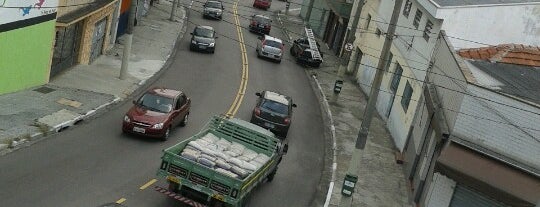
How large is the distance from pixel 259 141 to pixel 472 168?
6.79 metres

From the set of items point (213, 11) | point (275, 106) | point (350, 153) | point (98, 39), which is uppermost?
point (213, 11)

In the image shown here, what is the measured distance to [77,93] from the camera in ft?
93.5

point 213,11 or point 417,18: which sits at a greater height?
point 417,18

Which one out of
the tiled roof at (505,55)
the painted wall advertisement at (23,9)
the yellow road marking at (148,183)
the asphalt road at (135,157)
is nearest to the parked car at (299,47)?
the asphalt road at (135,157)

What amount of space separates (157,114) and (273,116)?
225 inches

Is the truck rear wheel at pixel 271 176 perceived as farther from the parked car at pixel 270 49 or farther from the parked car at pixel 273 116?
the parked car at pixel 270 49

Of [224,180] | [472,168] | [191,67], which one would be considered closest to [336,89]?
[191,67]

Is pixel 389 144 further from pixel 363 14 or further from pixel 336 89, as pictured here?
pixel 363 14

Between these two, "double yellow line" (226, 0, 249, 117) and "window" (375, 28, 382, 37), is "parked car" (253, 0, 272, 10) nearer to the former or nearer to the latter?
"double yellow line" (226, 0, 249, 117)

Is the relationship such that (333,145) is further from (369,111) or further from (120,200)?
(120,200)

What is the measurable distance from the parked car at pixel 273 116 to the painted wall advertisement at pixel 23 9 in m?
9.34

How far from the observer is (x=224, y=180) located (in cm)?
Result: 1842

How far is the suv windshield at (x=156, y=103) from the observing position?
25516 mm

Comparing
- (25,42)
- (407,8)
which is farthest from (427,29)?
(25,42)
